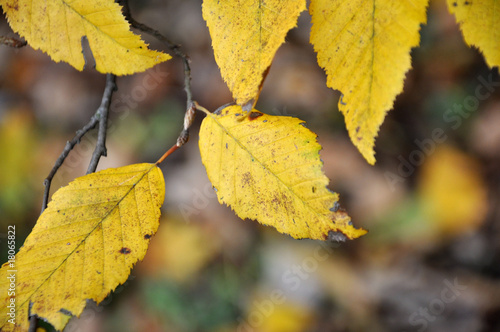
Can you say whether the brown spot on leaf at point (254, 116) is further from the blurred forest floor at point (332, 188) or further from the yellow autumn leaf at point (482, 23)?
the blurred forest floor at point (332, 188)

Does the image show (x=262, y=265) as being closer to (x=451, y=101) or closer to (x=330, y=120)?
(x=330, y=120)

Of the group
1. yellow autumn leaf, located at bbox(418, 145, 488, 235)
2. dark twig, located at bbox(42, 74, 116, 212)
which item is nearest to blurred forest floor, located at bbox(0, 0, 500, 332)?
yellow autumn leaf, located at bbox(418, 145, 488, 235)

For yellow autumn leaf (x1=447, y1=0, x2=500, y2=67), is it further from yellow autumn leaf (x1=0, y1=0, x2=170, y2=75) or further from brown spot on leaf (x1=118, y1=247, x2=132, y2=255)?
brown spot on leaf (x1=118, y1=247, x2=132, y2=255)

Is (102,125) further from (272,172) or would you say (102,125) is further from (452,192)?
(452,192)

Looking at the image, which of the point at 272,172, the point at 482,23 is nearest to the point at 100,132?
the point at 272,172

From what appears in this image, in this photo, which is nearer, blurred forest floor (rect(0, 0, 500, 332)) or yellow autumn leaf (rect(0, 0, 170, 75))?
yellow autumn leaf (rect(0, 0, 170, 75))
